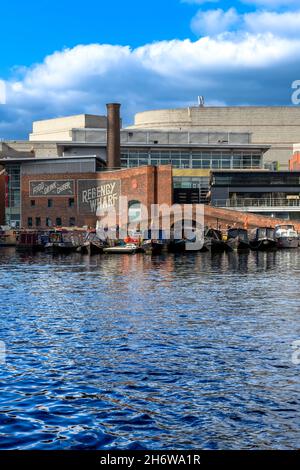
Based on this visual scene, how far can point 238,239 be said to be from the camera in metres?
87.1

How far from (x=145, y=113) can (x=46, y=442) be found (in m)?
145


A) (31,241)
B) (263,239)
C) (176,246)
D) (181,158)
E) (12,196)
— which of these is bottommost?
(176,246)

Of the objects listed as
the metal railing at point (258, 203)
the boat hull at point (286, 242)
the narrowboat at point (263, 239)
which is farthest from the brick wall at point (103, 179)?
the boat hull at point (286, 242)

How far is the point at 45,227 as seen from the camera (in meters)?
109

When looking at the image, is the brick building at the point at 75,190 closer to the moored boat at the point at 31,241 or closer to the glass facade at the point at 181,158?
the moored boat at the point at 31,241

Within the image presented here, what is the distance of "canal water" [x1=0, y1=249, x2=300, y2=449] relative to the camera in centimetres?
1374

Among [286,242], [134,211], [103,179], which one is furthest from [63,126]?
[286,242]

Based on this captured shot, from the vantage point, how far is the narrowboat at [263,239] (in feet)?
294

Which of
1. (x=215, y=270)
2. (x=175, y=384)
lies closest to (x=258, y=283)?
(x=215, y=270)

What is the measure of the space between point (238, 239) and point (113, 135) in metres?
37.4

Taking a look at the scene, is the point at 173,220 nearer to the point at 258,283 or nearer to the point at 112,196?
the point at 112,196

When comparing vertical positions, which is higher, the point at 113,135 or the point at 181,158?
the point at 113,135

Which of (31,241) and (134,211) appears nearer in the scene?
(31,241)

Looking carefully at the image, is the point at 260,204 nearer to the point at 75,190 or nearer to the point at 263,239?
the point at 263,239
